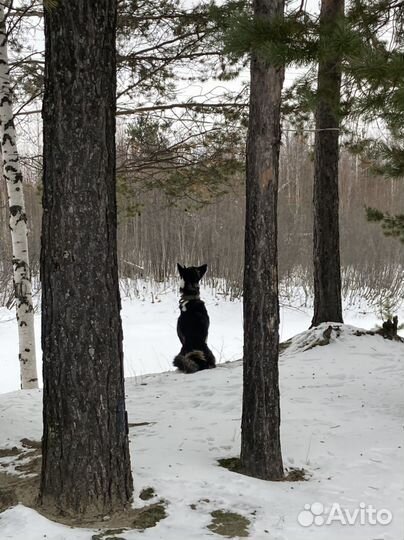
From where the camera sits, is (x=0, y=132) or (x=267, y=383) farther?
(x=0, y=132)

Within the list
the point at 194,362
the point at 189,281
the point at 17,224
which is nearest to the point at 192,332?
the point at 194,362

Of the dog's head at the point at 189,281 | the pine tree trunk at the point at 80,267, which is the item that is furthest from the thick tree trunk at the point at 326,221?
the pine tree trunk at the point at 80,267

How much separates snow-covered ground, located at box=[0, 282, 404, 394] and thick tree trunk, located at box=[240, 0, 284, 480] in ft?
24.2

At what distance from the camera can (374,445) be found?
4312 mm

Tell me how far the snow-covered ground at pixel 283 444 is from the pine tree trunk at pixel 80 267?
327mm

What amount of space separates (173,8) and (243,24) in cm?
482

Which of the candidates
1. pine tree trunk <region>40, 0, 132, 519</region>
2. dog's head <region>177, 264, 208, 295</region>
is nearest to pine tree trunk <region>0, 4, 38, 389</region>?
dog's head <region>177, 264, 208, 295</region>

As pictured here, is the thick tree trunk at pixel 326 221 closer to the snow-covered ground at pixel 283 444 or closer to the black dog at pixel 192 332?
the snow-covered ground at pixel 283 444

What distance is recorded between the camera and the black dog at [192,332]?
24.1 feet

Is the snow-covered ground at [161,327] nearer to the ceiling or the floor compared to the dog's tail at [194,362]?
nearer to the floor

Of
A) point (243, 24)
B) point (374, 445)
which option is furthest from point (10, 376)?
point (243, 24)

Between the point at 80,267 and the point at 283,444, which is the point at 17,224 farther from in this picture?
the point at 283,444

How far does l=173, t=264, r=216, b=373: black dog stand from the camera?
24.1 feet

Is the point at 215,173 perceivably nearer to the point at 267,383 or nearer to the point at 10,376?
the point at 267,383
